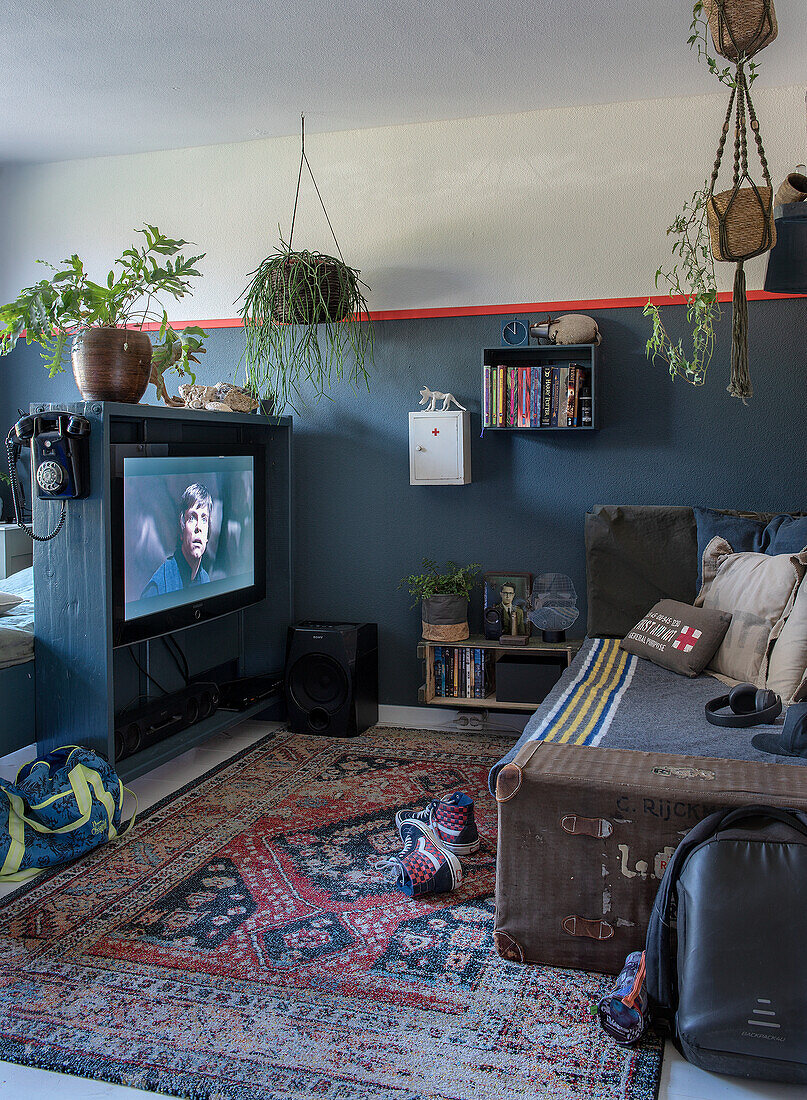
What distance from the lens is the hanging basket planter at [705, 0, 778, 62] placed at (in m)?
1.98

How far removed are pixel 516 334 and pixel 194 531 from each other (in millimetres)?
1585

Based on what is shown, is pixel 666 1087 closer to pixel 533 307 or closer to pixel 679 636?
pixel 679 636

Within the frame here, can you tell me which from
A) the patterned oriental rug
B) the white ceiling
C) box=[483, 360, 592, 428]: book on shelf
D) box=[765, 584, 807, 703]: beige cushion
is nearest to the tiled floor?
the patterned oriental rug

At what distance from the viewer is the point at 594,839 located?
6.72 feet

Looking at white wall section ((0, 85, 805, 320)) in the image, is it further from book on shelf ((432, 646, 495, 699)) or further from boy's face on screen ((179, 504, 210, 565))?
book on shelf ((432, 646, 495, 699))

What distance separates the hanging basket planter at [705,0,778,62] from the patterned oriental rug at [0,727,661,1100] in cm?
217

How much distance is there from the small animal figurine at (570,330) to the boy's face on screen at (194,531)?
1571 millimetres

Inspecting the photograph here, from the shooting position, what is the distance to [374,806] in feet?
10.5

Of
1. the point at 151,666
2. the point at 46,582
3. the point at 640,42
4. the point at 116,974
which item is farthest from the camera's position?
the point at 151,666

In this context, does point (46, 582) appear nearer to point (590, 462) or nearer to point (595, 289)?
point (590, 462)

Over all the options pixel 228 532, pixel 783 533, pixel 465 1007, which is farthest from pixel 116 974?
pixel 783 533

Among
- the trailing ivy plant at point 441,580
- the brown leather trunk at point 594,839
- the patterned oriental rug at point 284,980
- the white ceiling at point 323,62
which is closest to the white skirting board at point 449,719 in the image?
the trailing ivy plant at point 441,580

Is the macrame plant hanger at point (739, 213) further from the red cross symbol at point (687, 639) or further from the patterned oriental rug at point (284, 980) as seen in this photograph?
the patterned oriental rug at point (284, 980)

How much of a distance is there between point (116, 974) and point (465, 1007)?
83cm
